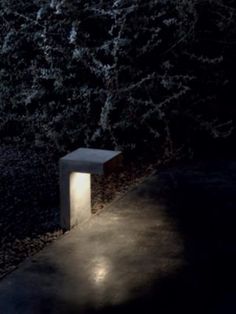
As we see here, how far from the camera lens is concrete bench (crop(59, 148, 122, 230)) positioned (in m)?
4.77

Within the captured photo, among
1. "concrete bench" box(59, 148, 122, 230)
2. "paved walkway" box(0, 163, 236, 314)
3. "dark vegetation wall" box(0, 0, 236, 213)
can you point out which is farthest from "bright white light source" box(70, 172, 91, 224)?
"dark vegetation wall" box(0, 0, 236, 213)

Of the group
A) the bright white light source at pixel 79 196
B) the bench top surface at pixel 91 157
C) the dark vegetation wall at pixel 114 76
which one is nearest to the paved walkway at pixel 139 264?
the bright white light source at pixel 79 196

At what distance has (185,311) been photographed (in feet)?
11.7

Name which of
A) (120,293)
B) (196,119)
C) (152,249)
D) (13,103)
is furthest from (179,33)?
(120,293)

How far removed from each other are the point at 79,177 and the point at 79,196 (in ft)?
0.55

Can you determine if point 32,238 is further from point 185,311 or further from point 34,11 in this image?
point 34,11

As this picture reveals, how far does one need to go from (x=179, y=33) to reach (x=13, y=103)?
255 cm

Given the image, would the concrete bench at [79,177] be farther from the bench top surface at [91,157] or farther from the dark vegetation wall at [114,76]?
the dark vegetation wall at [114,76]

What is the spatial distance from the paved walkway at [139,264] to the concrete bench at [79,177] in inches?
5.0

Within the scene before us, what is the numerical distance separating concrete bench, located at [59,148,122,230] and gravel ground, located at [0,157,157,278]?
19 centimetres

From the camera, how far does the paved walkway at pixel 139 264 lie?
12.0ft

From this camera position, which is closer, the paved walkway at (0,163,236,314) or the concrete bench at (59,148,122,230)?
the paved walkway at (0,163,236,314)

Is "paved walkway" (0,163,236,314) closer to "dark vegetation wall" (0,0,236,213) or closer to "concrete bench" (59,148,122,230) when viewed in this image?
"concrete bench" (59,148,122,230)

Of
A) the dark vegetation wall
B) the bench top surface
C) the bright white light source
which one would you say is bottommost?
the bright white light source
